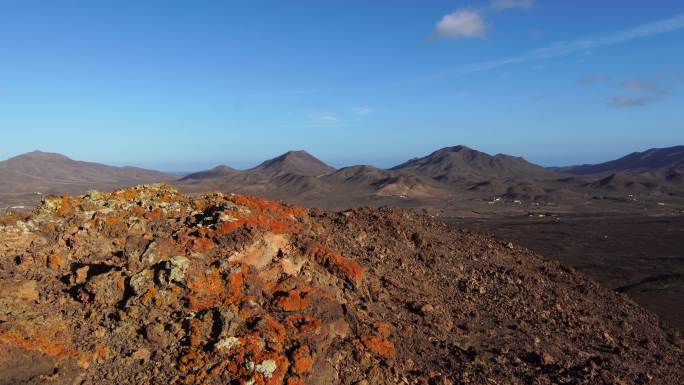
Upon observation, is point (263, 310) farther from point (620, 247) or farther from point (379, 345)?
point (620, 247)

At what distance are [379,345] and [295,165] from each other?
99342mm

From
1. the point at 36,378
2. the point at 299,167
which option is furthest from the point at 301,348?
the point at 299,167

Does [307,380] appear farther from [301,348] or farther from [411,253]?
[411,253]

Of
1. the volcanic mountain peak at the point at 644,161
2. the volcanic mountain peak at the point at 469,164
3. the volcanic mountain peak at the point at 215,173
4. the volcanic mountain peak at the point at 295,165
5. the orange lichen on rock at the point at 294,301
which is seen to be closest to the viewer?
the orange lichen on rock at the point at 294,301

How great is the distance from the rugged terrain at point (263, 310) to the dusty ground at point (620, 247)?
6853mm

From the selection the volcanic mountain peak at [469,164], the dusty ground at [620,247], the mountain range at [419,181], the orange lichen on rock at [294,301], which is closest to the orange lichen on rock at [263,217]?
the orange lichen on rock at [294,301]

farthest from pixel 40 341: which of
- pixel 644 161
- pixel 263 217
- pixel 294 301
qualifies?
pixel 644 161

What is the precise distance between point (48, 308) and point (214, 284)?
79.5 inches

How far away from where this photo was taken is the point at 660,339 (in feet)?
32.0

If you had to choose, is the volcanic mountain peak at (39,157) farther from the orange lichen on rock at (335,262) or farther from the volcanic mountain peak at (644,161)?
the volcanic mountain peak at (644,161)

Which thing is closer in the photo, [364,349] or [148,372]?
[148,372]

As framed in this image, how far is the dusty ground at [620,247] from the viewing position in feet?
54.4

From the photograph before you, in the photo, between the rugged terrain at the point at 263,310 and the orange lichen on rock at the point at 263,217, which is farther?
the orange lichen on rock at the point at 263,217

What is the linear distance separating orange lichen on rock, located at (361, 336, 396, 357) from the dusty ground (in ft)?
35.6
